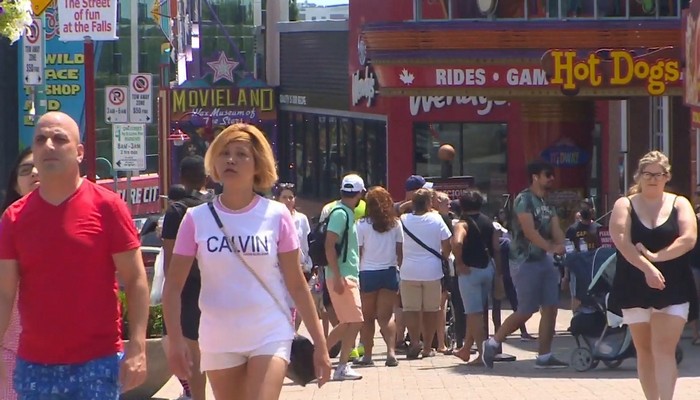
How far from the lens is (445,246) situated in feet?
42.2

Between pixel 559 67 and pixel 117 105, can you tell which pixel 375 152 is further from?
pixel 559 67

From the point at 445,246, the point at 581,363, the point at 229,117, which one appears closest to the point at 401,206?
the point at 445,246

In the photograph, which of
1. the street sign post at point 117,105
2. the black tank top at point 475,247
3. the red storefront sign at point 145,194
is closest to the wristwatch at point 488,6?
the street sign post at point 117,105

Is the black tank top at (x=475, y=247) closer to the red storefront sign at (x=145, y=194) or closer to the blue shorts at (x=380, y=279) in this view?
the blue shorts at (x=380, y=279)

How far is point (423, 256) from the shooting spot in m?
12.9

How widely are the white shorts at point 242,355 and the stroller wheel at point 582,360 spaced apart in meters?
6.08

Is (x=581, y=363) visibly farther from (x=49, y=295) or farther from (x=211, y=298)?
(x=49, y=295)

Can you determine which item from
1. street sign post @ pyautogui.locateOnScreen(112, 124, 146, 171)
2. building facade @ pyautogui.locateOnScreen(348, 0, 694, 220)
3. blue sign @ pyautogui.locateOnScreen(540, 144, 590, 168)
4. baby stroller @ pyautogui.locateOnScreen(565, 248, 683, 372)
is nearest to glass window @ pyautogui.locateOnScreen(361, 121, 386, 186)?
building facade @ pyautogui.locateOnScreen(348, 0, 694, 220)

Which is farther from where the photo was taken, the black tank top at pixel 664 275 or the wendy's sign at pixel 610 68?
the wendy's sign at pixel 610 68

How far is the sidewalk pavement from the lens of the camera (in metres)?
10.2

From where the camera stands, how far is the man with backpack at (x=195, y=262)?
26.0 feet

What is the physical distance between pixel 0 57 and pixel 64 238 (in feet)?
14.6

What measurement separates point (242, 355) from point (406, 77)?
1536cm

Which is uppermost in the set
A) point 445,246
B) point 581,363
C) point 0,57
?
point 0,57
